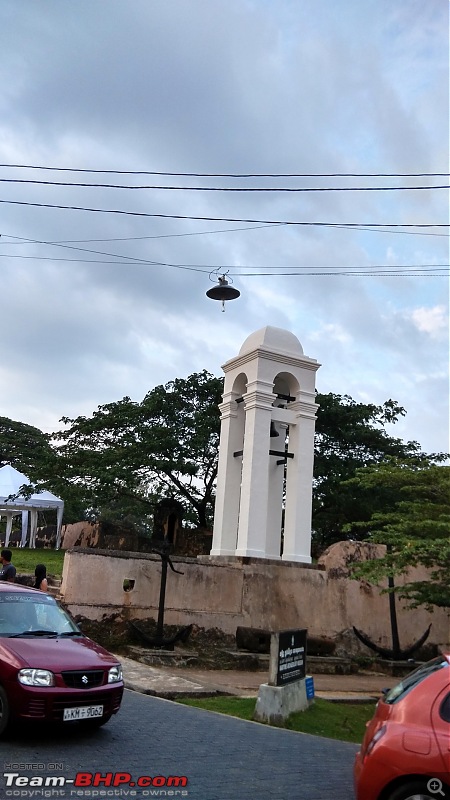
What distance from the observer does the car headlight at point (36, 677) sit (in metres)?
6.20

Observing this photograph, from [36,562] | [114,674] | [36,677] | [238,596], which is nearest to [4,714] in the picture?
[36,677]

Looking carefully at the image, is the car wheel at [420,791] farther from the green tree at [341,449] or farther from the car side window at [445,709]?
Answer: the green tree at [341,449]

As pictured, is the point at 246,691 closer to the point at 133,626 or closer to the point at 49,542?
the point at 133,626

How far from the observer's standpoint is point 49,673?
20.7 feet

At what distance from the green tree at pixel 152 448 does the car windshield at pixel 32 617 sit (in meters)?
13.9

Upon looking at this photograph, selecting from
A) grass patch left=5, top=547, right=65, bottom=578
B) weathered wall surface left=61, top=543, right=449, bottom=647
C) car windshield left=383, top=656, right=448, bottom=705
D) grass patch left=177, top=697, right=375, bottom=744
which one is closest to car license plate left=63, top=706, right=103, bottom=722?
grass patch left=177, top=697, right=375, bottom=744

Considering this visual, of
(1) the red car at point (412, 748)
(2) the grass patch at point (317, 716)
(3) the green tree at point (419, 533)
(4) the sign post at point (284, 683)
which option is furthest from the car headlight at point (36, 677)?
(3) the green tree at point (419, 533)

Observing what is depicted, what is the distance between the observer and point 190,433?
77.4 ft

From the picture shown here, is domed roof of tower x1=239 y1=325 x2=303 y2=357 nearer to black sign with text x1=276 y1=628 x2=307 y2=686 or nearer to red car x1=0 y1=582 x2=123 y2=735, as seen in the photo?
black sign with text x1=276 y1=628 x2=307 y2=686

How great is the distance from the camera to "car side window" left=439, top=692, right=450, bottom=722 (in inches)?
175

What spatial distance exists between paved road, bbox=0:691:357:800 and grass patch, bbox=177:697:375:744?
0.61 meters

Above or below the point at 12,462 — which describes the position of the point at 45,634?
below

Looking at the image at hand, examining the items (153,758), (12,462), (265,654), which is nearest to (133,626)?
(265,654)

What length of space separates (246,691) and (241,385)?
810 centimetres
